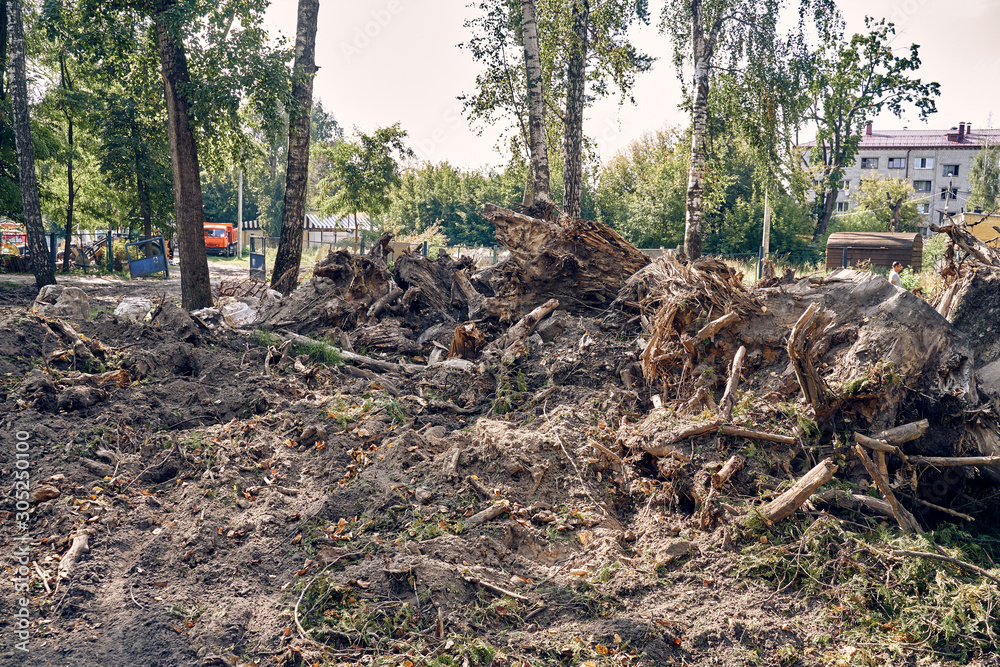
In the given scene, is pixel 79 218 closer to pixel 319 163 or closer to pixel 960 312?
pixel 960 312

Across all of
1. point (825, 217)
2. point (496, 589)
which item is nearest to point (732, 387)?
point (496, 589)

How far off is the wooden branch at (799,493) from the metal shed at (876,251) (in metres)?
19.4

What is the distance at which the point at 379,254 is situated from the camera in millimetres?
10695

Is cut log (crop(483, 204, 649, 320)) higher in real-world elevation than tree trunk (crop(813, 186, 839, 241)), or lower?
lower

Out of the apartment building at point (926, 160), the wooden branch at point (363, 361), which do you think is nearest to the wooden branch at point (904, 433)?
the wooden branch at point (363, 361)

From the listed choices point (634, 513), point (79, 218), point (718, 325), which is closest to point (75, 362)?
point (634, 513)

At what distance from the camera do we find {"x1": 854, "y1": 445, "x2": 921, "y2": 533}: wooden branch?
3960mm

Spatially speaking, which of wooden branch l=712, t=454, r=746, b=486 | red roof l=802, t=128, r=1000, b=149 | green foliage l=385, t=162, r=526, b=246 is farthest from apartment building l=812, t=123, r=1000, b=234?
wooden branch l=712, t=454, r=746, b=486

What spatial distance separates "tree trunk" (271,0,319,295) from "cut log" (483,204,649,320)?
18.2ft

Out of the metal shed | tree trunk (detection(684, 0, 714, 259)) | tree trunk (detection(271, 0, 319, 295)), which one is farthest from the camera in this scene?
the metal shed

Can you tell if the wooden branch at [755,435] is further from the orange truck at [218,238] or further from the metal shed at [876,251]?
the orange truck at [218,238]

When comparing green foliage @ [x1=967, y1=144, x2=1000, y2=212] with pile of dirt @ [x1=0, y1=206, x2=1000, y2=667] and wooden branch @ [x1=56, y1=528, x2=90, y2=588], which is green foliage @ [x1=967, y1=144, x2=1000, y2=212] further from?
wooden branch @ [x1=56, y1=528, x2=90, y2=588]

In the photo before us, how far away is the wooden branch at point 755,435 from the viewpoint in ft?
15.2

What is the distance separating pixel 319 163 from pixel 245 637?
6772cm
